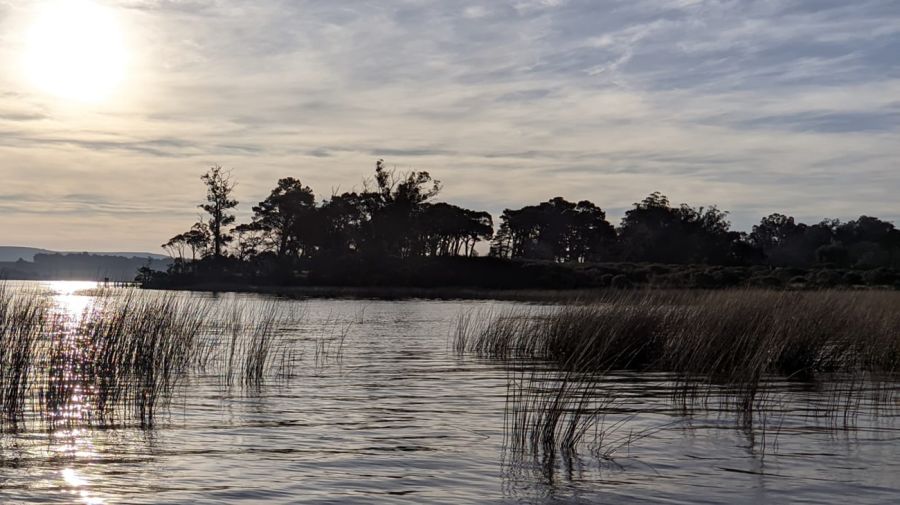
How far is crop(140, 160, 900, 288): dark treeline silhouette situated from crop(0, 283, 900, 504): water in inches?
2383

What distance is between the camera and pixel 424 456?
1025cm

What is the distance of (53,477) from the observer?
8930mm

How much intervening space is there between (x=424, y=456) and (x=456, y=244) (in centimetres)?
9994

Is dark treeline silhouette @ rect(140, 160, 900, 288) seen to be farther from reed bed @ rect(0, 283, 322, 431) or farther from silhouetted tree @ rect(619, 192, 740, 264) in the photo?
reed bed @ rect(0, 283, 322, 431)

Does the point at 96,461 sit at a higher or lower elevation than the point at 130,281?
lower

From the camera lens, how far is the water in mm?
8547

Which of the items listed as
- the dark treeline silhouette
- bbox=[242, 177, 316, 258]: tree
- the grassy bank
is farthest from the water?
bbox=[242, 177, 316, 258]: tree

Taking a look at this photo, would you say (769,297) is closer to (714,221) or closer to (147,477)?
(147,477)

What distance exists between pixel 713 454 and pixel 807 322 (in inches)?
365

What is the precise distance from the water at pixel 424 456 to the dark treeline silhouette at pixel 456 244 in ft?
199

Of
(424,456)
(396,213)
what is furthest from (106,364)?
(396,213)

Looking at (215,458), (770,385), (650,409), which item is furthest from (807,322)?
(215,458)

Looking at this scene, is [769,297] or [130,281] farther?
[769,297]

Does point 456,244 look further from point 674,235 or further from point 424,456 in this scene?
point 424,456
